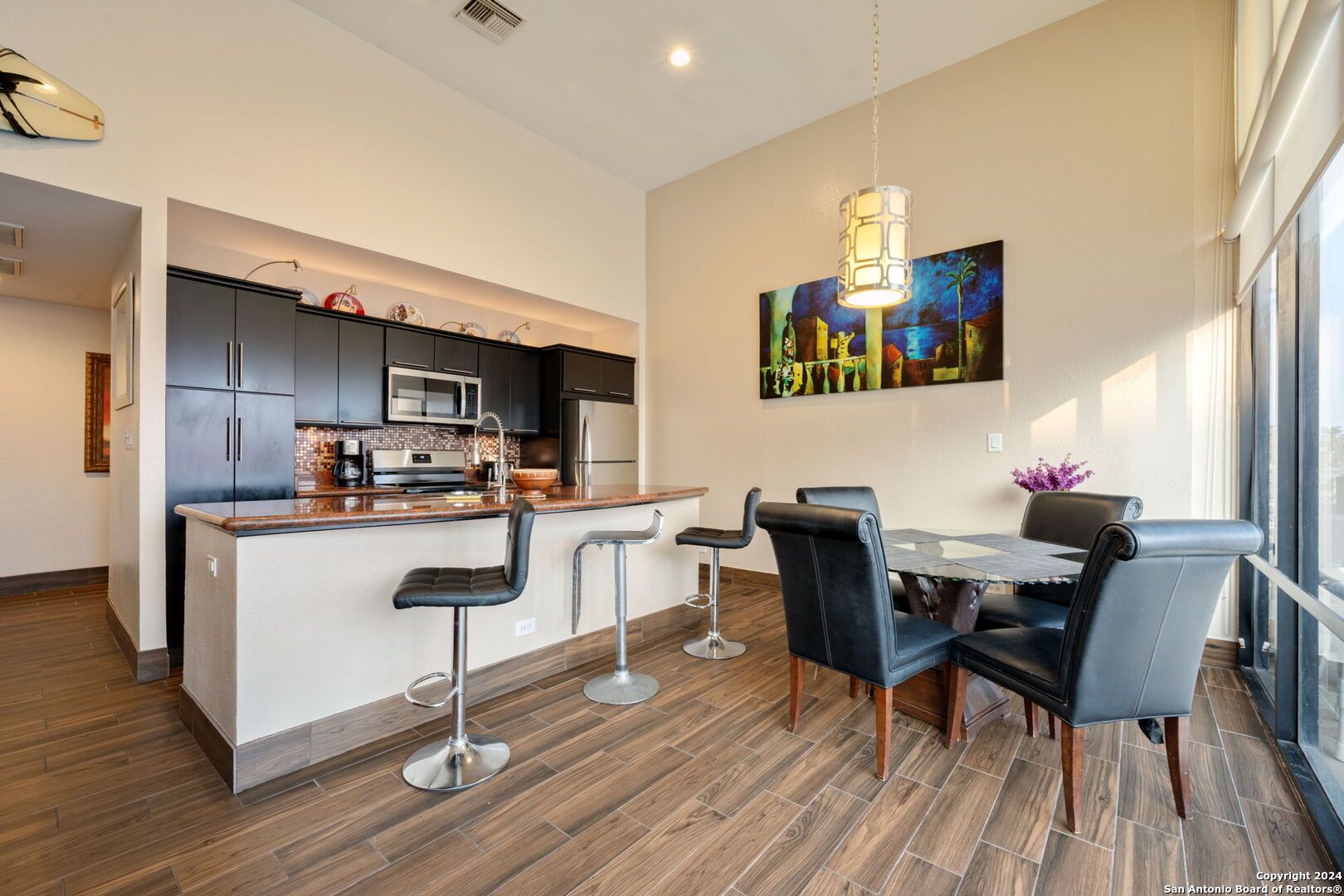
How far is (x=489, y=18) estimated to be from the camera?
11.0ft

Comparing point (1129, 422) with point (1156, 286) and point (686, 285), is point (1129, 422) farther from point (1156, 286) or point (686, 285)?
point (686, 285)

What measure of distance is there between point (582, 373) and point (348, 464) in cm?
204

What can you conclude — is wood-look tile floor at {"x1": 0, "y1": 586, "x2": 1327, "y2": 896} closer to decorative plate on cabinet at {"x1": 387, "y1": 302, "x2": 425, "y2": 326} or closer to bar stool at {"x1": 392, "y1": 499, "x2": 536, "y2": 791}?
bar stool at {"x1": 392, "y1": 499, "x2": 536, "y2": 791}

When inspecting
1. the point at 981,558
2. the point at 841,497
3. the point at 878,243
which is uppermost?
the point at 878,243

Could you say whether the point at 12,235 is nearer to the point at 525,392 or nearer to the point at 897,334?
the point at 525,392

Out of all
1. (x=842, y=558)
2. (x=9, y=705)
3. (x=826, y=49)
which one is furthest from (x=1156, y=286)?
(x=9, y=705)

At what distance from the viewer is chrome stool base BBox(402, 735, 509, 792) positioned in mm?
1902

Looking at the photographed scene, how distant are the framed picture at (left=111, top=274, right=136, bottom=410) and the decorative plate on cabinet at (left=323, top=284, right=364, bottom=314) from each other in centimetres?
103

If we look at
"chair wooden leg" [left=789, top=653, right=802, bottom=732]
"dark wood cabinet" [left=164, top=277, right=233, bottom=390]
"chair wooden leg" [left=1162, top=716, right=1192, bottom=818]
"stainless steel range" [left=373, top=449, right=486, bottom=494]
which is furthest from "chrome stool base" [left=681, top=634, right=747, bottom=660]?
"dark wood cabinet" [left=164, top=277, right=233, bottom=390]

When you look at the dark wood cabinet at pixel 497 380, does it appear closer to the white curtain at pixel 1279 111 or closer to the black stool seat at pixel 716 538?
the black stool seat at pixel 716 538

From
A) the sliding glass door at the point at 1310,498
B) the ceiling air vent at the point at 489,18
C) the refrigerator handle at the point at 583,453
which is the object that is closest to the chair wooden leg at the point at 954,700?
the sliding glass door at the point at 1310,498

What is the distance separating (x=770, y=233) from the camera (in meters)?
4.70

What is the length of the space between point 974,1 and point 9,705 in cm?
607

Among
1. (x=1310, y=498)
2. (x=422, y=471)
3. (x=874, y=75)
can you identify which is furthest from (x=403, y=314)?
(x=1310, y=498)
